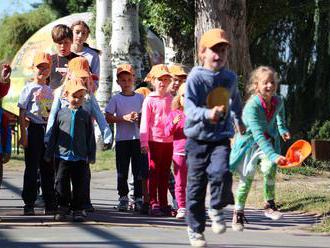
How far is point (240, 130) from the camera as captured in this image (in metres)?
7.22

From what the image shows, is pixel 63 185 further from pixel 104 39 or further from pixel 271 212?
pixel 104 39

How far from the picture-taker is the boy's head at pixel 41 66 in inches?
344

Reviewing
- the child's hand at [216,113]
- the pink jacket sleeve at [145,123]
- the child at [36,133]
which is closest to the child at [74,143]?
the child at [36,133]

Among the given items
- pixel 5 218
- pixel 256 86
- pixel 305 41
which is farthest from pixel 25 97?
pixel 305 41

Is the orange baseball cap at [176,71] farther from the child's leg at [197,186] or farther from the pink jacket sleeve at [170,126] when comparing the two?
the child's leg at [197,186]

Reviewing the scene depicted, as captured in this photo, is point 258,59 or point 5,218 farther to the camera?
point 258,59

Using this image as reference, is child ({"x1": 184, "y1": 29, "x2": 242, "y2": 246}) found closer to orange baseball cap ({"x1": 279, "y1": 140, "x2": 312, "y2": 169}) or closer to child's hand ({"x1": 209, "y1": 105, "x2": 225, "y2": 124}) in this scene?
child's hand ({"x1": 209, "y1": 105, "x2": 225, "y2": 124})

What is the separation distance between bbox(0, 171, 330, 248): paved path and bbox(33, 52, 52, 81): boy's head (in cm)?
153

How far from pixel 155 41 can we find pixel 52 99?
19.8 metres

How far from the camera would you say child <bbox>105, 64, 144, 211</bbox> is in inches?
372

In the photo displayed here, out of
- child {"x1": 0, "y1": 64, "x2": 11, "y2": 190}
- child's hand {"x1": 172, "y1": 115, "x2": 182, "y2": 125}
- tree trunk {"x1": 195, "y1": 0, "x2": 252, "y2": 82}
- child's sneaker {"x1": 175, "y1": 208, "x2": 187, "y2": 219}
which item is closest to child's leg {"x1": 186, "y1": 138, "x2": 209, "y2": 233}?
child's sneaker {"x1": 175, "y1": 208, "x2": 187, "y2": 219}

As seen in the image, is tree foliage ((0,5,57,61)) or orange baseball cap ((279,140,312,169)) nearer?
orange baseball cap ((279,140,312,169))

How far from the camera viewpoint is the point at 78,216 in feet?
26.9

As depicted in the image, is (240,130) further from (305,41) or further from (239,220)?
(305,41)
